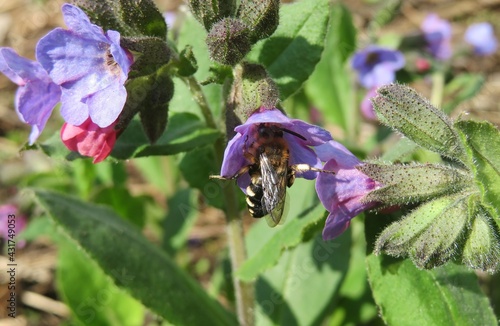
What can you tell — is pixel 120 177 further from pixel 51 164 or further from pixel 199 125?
pixel 199 125

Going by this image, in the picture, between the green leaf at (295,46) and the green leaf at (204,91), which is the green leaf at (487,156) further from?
the green leaf at (204,91)

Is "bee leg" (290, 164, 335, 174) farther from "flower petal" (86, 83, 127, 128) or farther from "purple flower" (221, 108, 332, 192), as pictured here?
"flower petal" (86, 83, 127, 128)

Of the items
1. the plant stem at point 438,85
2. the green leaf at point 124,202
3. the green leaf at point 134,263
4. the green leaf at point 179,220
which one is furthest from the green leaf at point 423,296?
the plant stem at point 438,85


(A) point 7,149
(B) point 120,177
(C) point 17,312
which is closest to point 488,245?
(B) point 120,177

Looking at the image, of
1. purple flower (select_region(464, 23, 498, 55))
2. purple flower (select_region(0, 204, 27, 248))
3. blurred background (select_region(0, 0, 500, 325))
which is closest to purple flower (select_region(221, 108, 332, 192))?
blurred background (select_region(0, 0, 500, 325))

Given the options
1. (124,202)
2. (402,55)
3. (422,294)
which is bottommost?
(124,202)

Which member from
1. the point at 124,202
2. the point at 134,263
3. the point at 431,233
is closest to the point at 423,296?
the point at 431,233

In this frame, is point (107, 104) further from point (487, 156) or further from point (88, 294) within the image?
point (88, 294)
